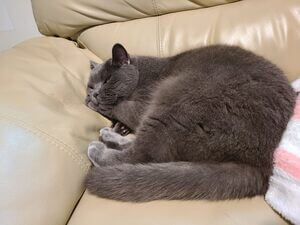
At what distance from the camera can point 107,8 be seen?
1374 mm

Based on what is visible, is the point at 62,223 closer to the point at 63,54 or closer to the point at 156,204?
the point at 156,204

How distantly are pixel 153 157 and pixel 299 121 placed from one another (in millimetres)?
391

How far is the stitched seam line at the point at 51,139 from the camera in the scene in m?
0.95

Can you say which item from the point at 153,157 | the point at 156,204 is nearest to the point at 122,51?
the point at 153,157

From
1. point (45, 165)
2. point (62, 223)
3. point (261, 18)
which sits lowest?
point (62, 223)

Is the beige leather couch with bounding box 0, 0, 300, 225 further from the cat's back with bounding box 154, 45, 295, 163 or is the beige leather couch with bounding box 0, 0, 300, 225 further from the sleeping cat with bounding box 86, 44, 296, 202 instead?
the cat's back with bounding box 154, 45, 295, 163

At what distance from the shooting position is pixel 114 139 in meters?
1.12

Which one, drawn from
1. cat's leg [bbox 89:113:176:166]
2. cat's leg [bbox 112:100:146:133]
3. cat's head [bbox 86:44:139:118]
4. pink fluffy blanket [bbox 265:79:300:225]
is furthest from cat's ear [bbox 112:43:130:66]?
pink fluffy blanket [bbox 265:79:300:225]

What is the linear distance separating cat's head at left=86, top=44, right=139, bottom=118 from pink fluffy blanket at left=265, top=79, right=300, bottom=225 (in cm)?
53

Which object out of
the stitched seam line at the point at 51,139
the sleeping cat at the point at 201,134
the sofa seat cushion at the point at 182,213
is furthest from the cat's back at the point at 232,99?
the stitched seam line at the point at 51,139

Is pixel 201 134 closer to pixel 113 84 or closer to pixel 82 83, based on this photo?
pixel 113 84

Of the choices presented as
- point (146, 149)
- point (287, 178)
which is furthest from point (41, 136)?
point (287, 178)

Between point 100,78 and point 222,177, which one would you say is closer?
point 222,177

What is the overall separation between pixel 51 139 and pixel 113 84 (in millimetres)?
336
